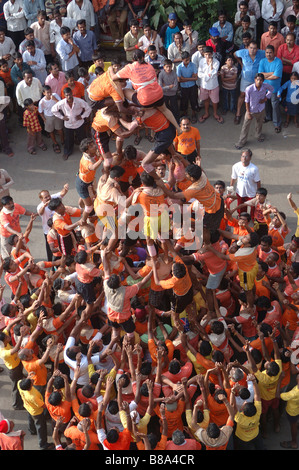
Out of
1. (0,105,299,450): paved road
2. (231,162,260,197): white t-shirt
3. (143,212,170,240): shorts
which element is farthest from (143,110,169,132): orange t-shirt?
(0,105,299,450): paved road

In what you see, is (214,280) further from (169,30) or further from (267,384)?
(169,30)

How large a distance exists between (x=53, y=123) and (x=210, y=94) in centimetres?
289

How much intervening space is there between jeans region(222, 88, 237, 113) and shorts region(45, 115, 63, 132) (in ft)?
10.2

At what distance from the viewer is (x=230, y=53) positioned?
13.8m

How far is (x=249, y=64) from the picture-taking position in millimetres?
13148

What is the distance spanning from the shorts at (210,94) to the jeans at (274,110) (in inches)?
37.9

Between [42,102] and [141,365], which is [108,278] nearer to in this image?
[141,365]

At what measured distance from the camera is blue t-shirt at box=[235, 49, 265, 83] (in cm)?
1315

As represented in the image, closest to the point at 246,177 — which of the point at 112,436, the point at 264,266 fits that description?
the point at 264,266

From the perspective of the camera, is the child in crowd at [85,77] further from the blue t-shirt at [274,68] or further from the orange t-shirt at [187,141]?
Answer: the blue t-shirt at [274,68]

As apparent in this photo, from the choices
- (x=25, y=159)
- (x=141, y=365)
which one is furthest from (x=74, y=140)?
(x=141, y=365)

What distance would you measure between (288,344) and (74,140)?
20.2ft

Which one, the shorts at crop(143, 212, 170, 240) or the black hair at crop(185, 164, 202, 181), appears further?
the shorts at crop(143, 212, 170, 240)

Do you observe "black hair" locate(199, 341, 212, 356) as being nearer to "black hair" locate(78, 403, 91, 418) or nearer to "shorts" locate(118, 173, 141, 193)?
"black hair" locate(78, 403, 91, 418)
